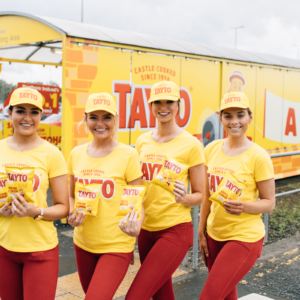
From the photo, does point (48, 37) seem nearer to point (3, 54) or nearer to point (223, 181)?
point (3, 54)

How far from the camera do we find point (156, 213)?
2.63 m

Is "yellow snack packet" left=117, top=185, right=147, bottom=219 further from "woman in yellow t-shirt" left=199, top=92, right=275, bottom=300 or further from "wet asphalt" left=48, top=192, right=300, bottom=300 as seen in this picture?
"wet asphalt" left=48, top=192, right=300, bottom=300

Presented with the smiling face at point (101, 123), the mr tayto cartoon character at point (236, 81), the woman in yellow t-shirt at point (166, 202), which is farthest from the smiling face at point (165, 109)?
the mr tayto cartoon character at point (236, 81)

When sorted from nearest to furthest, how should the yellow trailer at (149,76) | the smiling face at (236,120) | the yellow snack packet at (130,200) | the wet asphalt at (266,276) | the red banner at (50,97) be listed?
the yellow snack packet at (130,200) → the smiling face at (236,120) → the wet asphalt at (266,276) → the yellow trailer at (149,76) → the red banner at (50,97)

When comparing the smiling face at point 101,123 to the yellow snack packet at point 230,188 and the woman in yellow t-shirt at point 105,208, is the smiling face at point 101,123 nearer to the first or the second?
the woman in yellow t-shirt at point 105,208

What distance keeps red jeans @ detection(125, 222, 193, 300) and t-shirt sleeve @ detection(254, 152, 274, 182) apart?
565 millimetres

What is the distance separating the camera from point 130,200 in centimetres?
230

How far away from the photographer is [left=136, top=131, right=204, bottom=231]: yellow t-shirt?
262 cm

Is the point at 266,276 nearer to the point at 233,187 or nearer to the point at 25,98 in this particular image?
the point at 233,187

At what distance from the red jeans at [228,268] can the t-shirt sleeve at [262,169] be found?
0.43 m

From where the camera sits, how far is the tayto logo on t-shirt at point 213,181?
2705 millimetres

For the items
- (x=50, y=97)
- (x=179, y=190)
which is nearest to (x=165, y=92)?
(x=179, y=190)

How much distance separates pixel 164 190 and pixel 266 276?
7.94 ft

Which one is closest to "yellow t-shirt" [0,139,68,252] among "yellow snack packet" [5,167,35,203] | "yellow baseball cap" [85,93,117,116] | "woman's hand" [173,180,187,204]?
"yellow snack packet" [5,167,35,203]
